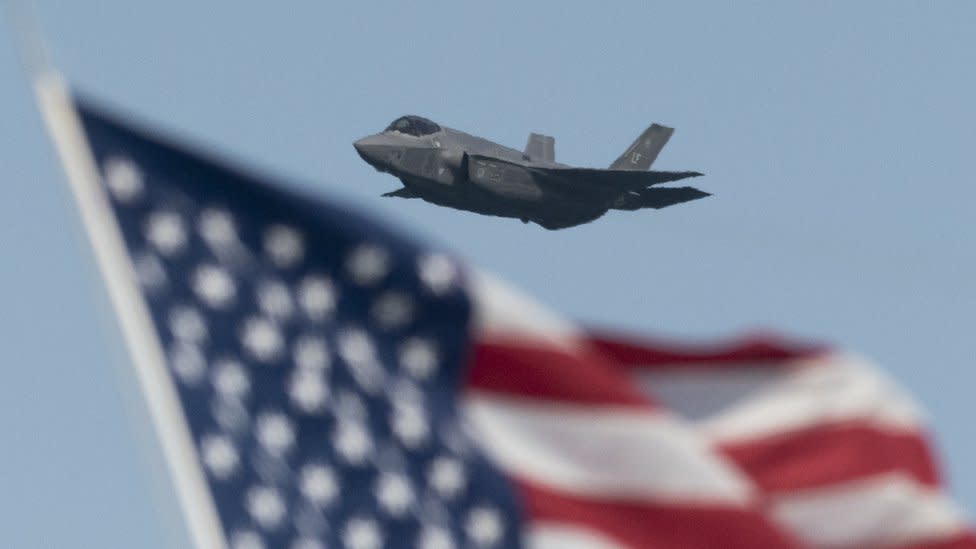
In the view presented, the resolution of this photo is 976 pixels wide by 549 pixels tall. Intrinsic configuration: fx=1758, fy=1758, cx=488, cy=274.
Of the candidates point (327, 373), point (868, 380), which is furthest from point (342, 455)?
point (868, 380)

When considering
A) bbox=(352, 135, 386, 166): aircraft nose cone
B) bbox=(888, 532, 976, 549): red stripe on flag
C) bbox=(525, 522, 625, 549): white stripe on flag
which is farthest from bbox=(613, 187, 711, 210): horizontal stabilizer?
bbox=(525, 522, 625, 549): white stripe on flag

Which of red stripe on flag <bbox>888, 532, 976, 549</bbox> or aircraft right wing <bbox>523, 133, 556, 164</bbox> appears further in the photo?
aircraft right wing <bbox>523, 133, 556, 164</bbox>

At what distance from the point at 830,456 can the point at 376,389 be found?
7.04 feet

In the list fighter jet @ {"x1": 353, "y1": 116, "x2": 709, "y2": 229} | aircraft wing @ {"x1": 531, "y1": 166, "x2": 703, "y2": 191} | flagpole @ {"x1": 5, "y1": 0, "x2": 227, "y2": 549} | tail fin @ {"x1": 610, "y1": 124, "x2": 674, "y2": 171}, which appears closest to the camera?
flagpole @ {"x1": 5, "y1": 0, "x2": 227, "y2": 549}

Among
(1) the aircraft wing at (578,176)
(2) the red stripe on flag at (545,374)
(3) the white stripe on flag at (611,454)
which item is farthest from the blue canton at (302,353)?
(1) the aircraft wing at (578,176)

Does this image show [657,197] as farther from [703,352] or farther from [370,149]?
[703,352]

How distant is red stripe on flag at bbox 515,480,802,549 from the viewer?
24.6 ft

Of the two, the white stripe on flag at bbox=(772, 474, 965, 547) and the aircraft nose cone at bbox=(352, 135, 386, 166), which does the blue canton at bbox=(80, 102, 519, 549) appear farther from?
the aircraft nose cone at bbox=(352, 135, 386, 166)

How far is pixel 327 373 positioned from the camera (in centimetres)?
734

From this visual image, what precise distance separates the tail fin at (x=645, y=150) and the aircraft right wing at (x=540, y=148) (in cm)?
400

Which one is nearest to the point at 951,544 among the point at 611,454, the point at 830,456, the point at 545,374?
the point at 830,456

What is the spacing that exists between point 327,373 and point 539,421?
0.95 metres

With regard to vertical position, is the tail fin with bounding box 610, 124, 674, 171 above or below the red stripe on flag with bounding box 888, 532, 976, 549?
above

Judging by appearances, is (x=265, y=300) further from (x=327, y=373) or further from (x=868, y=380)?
(x=868, y=380)
